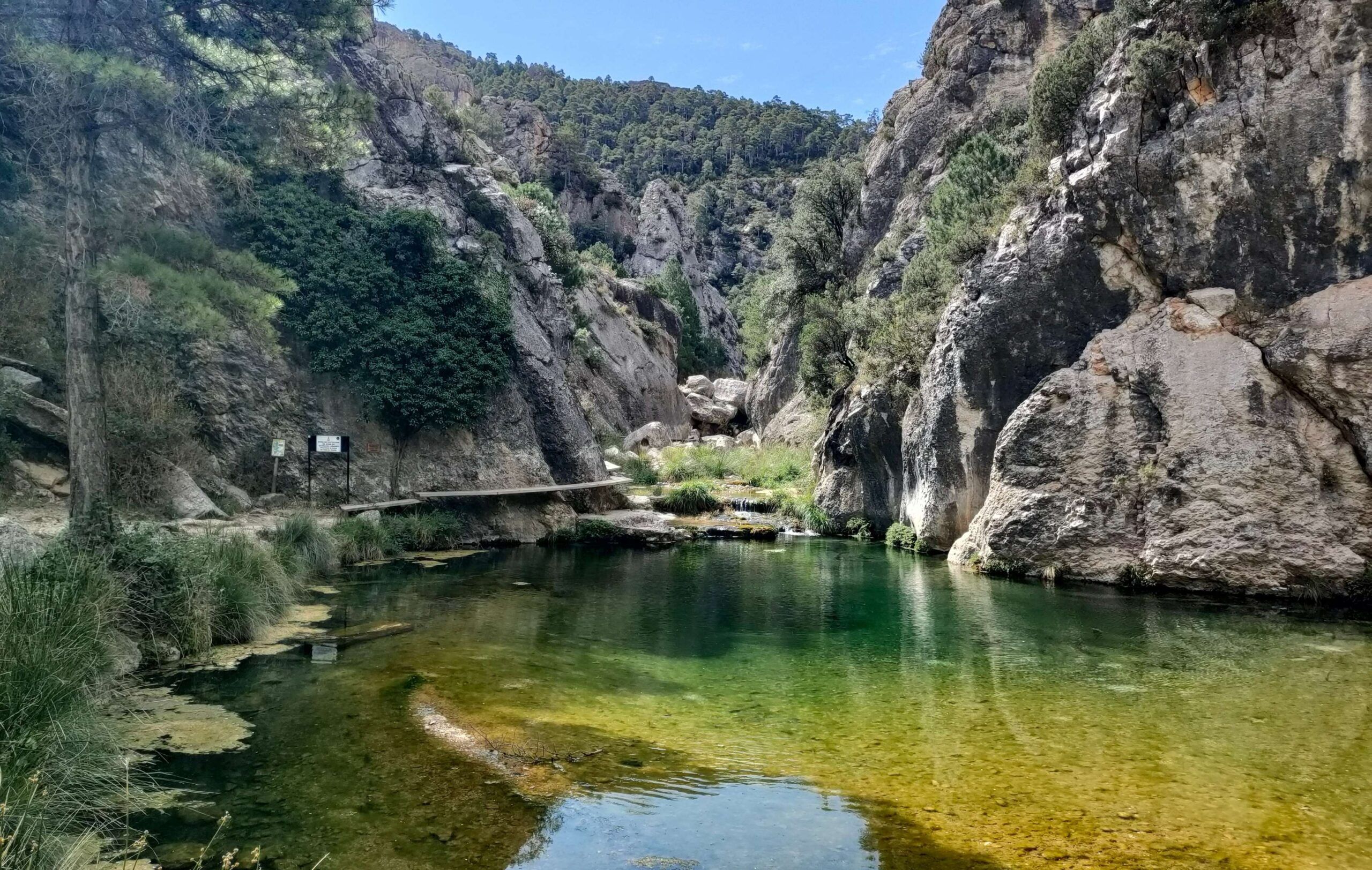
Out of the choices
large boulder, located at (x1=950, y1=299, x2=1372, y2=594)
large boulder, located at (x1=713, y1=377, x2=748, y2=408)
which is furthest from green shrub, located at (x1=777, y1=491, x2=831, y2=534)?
large boulder, located at (x1=713, y1=377, x2=748, y2=408)

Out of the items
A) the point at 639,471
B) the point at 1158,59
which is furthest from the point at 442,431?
the point at 1158,59

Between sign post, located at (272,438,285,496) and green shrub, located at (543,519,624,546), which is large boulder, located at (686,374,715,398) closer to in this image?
green shrub, located at (543,519,624,546)

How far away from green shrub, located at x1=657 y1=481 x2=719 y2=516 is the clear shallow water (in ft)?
46.8

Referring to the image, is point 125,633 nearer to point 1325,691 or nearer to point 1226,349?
point 1325,691

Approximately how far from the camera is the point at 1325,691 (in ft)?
26.2

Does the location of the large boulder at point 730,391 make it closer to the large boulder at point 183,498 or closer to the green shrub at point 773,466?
the green shrub at point 773,466

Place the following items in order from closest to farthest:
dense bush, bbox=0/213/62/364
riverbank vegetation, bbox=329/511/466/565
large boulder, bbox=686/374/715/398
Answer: dense bush, bbox=0/213/62/364 → riverbank vegetation, bbox=329/511/466/565 → large boulder, bbox=686/374/715/398

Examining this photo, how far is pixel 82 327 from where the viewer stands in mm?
8047

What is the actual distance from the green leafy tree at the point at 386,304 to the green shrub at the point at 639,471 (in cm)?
870

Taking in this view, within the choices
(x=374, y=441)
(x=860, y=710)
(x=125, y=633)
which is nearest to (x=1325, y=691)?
(x=860, y=710)

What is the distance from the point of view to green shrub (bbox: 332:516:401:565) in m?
16.2

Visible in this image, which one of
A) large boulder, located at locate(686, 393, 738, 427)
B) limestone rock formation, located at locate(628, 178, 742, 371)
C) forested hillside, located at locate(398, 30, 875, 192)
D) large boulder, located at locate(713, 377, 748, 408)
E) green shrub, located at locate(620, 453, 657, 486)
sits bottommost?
green shrub, located at locate(620, 453, 657, 486)

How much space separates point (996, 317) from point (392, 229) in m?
A: 16.2

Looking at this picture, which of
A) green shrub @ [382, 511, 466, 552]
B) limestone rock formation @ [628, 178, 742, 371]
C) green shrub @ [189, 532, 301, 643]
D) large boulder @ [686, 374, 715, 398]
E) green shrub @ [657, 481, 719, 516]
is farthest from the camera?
limestone rock formation @ [628, 178, 742, 371]
